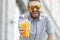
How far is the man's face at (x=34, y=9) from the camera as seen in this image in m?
2.52

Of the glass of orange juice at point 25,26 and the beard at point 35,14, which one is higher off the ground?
the beard at point 35,14

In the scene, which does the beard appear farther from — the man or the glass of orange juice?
the glass of orange juice

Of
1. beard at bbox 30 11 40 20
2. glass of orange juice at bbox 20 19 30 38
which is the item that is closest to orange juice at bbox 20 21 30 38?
glass of orange juice at bbox 20 19 30 38

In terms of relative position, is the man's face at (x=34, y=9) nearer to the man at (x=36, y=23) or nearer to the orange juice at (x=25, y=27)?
the man at (x=36, y=23)

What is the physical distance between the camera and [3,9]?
4.08 m

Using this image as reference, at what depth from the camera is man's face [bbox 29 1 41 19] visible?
99.3 inches

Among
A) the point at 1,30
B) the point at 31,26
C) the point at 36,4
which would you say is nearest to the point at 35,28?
the point at 31,26

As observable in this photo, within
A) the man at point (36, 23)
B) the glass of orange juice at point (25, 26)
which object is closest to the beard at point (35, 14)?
the man at point (36, 23)

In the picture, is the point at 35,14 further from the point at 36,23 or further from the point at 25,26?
the point at 25,26

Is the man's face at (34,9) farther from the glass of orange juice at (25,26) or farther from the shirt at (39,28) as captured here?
the glass of orange juice at (25,26)

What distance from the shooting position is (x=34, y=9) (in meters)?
2.52

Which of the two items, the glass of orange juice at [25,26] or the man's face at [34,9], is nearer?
the glass of orange juice at [25,26]

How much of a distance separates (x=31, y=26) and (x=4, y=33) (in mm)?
1585

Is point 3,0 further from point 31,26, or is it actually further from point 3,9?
point 31,26
